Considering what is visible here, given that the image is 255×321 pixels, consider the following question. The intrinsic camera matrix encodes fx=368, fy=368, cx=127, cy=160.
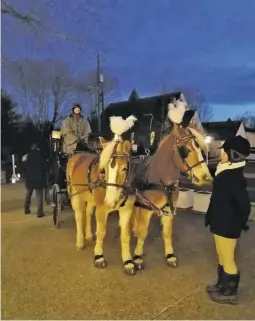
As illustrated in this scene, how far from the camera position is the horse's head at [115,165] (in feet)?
15.1

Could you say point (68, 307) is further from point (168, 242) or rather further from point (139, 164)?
point (139, 164)

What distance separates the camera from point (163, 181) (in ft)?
16.5

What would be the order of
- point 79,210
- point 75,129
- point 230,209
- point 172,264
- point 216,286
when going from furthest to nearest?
point 75,129 < point 79,210 < point 172,264 < point 216,286 < point 230,209

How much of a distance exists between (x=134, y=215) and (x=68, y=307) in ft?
6.74

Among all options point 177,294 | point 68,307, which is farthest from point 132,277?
point 68,307

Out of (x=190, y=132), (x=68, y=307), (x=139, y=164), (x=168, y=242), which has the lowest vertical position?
(x=68, y=307)

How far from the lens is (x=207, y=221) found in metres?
4.27

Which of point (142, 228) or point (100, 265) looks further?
point (142, 228)

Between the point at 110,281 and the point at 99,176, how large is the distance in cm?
144

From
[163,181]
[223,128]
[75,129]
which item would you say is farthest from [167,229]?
[223,128]

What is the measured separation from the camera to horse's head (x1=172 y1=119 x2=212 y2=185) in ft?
15.2

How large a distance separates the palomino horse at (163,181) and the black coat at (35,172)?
14.7 ft

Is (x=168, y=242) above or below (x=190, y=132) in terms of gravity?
below

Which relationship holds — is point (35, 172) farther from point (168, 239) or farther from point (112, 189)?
point (112, 189)
